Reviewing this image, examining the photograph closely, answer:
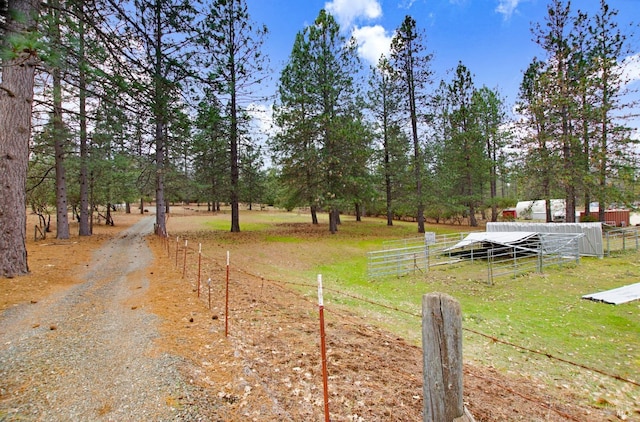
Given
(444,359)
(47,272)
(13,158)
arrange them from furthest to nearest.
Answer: (47,272) → (13,158) → (444,359)

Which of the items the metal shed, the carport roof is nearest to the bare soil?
the carport roof

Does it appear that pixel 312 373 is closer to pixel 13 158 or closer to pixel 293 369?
pixel 293 369

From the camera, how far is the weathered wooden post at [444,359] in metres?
1.88

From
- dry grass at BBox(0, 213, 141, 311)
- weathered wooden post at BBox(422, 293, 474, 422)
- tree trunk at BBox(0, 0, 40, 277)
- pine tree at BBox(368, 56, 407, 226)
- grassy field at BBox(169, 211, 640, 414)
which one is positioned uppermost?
pine tree at BBox(368, 56, 407, 226)

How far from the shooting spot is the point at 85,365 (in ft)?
11.4

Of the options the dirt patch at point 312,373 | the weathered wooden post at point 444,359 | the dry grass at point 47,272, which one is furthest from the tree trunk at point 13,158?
the weathered wooden post at point 444,359

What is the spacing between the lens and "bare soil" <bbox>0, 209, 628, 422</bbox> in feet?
9.53

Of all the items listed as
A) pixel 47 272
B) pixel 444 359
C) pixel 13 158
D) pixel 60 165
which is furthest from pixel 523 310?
pixel 60 165

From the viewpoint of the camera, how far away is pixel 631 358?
202 inches

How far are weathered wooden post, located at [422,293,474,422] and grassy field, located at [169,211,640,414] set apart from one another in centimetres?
323

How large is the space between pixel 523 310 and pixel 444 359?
735 cm

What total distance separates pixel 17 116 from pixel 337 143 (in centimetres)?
1623

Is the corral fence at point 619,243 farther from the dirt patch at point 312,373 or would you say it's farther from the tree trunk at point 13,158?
the tree trunk at point 13,158

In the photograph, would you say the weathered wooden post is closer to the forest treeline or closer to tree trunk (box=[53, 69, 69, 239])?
the forest treeline
